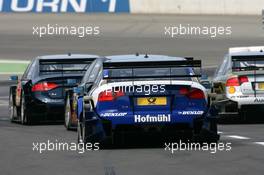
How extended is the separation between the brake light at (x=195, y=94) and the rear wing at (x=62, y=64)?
6309mm

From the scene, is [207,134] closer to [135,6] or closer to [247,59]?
[247,59]

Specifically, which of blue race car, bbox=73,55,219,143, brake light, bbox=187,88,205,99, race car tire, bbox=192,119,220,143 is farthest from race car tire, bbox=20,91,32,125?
brake light, bbox=187,88,205,99

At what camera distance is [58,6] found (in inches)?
2440

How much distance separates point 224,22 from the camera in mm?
59625

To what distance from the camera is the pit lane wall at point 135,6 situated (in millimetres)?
61875

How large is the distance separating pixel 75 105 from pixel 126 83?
3181mm

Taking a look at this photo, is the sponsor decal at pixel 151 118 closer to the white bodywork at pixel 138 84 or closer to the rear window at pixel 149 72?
the white bodywork at pixel 138 84

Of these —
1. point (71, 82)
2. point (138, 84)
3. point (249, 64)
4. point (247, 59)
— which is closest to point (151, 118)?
point (138, 84)

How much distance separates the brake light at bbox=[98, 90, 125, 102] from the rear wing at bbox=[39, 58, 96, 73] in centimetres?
612

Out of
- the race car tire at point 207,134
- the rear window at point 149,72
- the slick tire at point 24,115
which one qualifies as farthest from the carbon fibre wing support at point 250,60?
the race car tire at point 207,134

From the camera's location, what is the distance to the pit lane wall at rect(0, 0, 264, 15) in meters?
61.9

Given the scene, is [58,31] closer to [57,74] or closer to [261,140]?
[57,74]

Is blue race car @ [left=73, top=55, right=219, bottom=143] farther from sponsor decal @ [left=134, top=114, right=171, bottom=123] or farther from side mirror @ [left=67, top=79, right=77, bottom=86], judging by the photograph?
side mirror @ [left=67, top=79, right=77, bottom=86]

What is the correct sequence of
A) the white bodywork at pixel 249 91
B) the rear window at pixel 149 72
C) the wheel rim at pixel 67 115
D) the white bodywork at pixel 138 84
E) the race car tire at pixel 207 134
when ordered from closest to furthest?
the white bodywork at pixel 138 84, the race car tire at pixel 207 134, the rear window at pixel 149 72, the wheel rim at pixel 67 115, the white bodywork at pixel 249 91
